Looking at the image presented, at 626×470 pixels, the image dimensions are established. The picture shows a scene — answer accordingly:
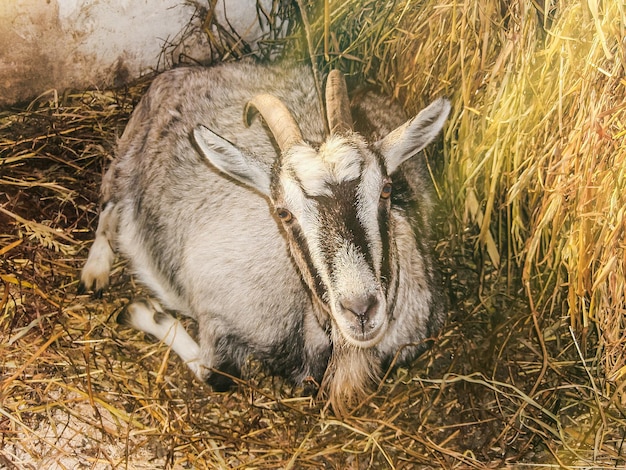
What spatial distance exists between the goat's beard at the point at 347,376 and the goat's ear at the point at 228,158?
0.60 m

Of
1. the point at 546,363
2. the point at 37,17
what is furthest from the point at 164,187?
the point at 546,363

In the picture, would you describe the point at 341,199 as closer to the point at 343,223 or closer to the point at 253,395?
the point at 343,223

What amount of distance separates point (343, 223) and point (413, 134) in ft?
1.26

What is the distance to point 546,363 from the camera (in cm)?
233

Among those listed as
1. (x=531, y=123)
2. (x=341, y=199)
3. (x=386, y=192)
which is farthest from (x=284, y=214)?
(x=531, y=123)

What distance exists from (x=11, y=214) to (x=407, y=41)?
158 cm

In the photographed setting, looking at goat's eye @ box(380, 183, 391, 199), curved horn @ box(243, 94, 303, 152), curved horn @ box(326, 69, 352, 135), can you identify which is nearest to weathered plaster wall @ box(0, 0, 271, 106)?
curved horn @ box(243, 94, 303, 152)

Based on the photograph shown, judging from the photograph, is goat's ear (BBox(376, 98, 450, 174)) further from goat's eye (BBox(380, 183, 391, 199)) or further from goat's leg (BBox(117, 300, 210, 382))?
goat's leg (BBox(117, 300, 210, 382))

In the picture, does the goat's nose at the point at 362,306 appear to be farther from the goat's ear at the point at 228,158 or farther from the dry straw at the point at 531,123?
the dry straw at the point at 531,123

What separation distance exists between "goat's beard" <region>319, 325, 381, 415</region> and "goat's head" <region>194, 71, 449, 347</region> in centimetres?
17

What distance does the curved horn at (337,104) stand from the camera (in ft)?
6.88

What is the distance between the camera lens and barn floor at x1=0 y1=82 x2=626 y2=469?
2.17m

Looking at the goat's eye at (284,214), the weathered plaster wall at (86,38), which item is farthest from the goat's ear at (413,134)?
the weathered plaster wall at (86,38)

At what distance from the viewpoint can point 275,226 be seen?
229 cm
